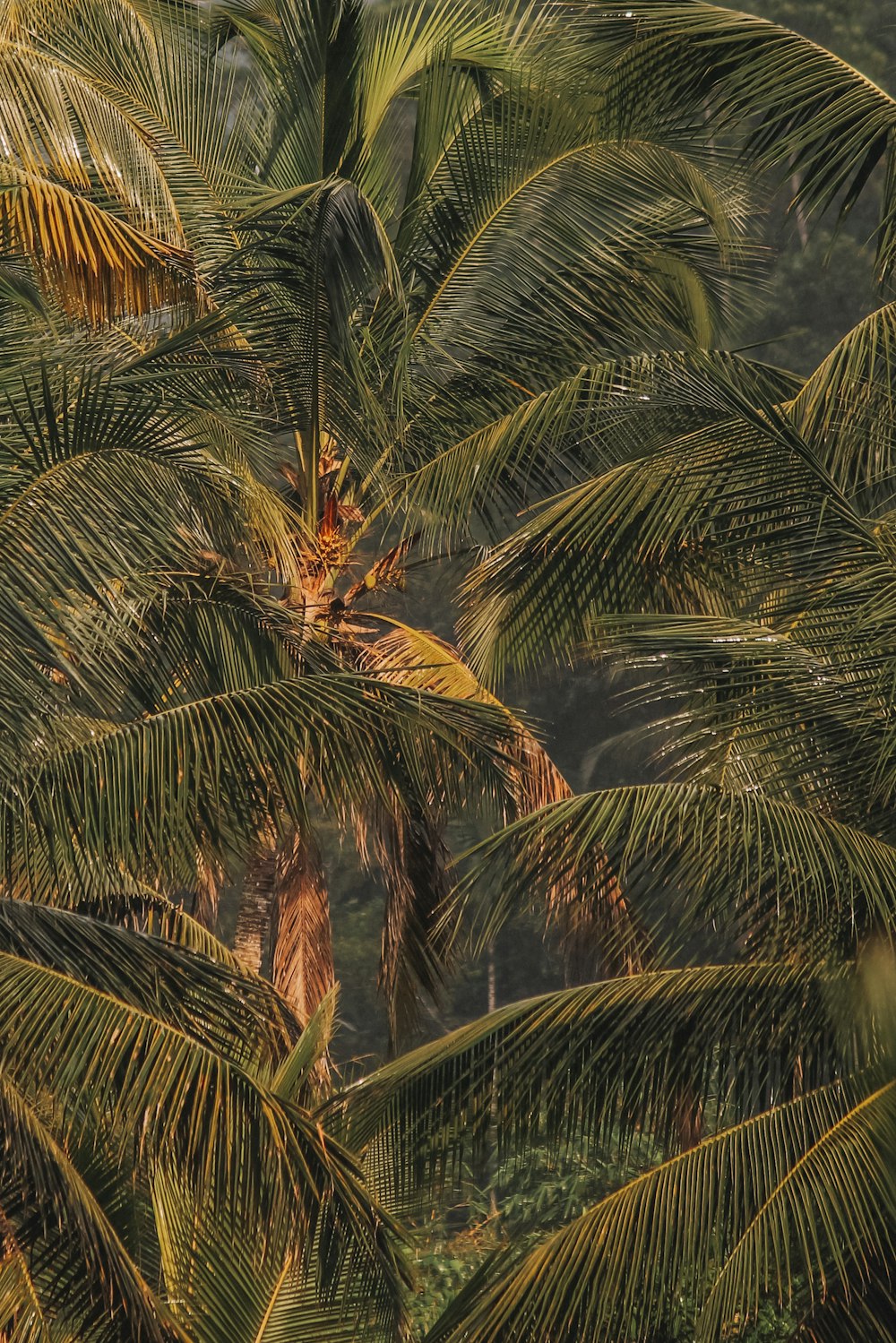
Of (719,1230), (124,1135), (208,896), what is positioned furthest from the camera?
(208,896)

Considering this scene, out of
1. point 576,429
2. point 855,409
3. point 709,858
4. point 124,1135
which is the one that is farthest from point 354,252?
point 124,1135

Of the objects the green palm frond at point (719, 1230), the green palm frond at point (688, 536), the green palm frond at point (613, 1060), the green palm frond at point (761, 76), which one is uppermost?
the green palm frond at point (761, 76)

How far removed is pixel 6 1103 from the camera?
4.75 metres

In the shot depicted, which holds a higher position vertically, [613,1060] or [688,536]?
[688,536]

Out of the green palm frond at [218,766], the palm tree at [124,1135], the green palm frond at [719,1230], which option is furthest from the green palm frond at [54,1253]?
the green palm frond at [719,1230]

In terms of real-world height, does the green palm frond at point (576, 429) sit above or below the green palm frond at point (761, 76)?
below

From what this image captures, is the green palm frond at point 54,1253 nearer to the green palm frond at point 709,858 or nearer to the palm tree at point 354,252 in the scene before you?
the green palm frond at point 709,858

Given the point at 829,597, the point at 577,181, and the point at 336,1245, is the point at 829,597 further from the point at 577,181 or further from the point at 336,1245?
the point at 577,181

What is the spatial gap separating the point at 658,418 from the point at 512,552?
38.1 inches

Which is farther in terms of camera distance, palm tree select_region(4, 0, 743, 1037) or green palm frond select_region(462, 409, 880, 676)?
palm tree select_region(4, 0, 743, 1037)

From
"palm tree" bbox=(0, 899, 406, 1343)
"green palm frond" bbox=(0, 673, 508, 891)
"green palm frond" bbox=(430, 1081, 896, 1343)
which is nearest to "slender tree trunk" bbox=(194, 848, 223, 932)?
"green palm frond" bbox=(0, 673, 508, 891)

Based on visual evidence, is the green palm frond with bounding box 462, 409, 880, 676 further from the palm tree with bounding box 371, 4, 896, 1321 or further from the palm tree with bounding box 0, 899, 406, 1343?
the palm tree with bounding box 0, 899, 406, 1343

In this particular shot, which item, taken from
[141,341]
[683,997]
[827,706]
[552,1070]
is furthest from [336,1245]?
[141,341]

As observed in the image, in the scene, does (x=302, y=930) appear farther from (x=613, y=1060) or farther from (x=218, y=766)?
(x=613, y=1060)
